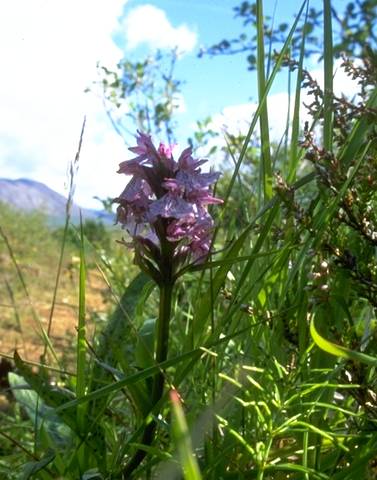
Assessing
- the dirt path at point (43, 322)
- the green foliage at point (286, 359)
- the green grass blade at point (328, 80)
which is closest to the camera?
the green foliage at point (286, 359)

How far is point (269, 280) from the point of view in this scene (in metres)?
0.90

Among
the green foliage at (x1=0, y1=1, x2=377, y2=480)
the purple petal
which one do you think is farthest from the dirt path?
the purple petal

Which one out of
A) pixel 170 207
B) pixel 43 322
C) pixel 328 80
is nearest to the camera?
pixel 170 207

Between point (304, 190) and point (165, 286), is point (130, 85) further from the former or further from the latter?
point (165, 286)

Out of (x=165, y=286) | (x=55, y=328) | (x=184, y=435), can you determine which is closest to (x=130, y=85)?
(x=55, y=328)

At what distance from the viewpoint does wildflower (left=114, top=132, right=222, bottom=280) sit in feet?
2.64

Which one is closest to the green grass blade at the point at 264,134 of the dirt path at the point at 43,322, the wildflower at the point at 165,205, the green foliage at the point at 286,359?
the green foliage at the point at 286,359

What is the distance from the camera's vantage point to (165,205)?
80 cm

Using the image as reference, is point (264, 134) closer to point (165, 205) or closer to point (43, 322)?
point (165, 205)

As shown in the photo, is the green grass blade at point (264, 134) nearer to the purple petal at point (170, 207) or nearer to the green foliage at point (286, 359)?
the green foliage at point (286, 359)

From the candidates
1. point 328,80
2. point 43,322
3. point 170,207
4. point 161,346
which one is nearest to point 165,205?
point 170,207

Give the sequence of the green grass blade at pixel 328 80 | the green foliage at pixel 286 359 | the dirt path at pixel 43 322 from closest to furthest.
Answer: the green foliage at pixel 286 359 < the green grass blade at pixel 328 80 < the dirt path at pixel 43 322

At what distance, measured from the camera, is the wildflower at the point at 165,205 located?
31.7 inches

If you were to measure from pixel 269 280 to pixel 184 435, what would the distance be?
0.53 metres
